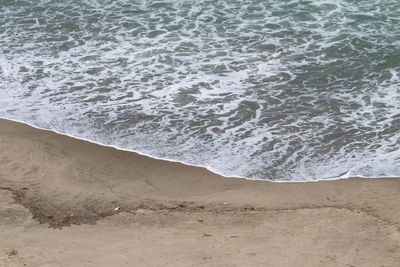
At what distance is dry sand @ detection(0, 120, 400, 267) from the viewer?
17.6 ft

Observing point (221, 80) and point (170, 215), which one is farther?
point (221, 80)

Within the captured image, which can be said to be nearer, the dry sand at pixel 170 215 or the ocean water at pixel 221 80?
the dry sand at pixel 170 215

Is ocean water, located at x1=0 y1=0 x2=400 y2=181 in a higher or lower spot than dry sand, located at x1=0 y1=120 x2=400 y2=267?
lower

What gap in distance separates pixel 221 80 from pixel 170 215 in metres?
3.35

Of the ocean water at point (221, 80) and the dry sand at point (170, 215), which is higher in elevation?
the dry sand at point (170, 215)

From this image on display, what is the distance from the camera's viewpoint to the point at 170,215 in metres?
6.12

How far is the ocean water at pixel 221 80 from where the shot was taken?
7387 mm

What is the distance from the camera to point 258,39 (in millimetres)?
10578

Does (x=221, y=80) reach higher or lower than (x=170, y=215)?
lower

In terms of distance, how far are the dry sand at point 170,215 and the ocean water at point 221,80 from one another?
345 mm

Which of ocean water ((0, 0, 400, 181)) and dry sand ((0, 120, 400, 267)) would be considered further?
ocean water ((0, 0, 400, 181))

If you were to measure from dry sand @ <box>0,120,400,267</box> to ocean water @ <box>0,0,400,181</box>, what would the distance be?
35 cm

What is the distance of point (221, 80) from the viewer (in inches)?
359

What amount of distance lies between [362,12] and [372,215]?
21.2 feet
